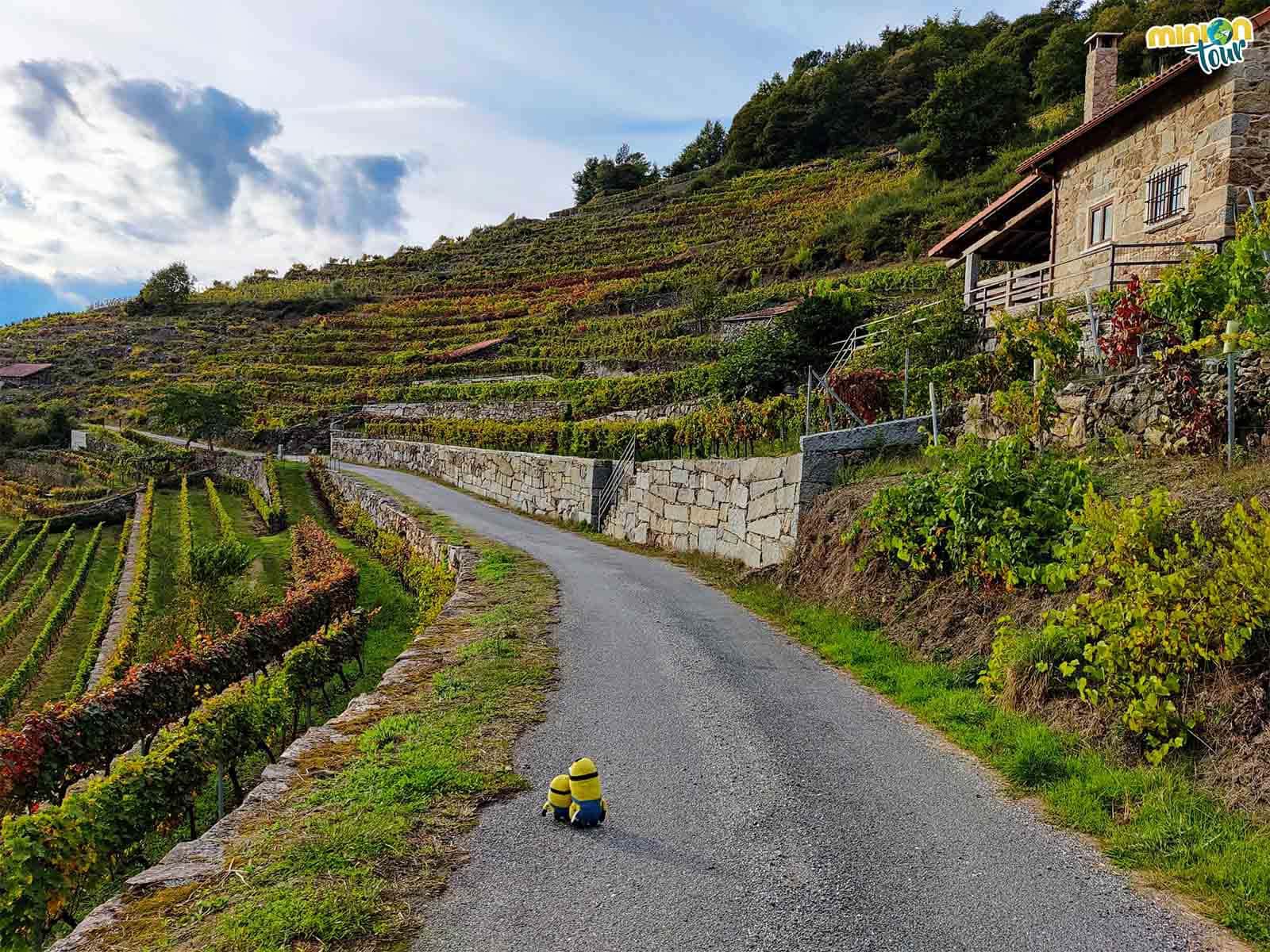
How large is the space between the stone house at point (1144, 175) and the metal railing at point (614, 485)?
25.6 feet

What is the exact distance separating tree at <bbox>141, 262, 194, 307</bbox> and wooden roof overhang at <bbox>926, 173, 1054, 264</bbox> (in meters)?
76.4

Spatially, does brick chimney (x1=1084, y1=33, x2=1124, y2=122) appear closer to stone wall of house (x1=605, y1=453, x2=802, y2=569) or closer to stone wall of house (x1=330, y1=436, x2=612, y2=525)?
stone wall of house (x1=605, y1=453, x2=802, y2=569)

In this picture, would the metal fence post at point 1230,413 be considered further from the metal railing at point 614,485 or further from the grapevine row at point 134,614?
the grapevine row at point 134,614

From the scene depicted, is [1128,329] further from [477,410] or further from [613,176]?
[613,176]

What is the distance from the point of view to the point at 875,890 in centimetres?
356

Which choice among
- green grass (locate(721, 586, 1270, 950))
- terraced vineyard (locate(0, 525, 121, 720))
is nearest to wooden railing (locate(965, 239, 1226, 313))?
green grass (locate(721, 586, 1270, 950))

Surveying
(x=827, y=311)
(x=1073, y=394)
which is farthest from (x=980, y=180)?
(x=1073, y=394)

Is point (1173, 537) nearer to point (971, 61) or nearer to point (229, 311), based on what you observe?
point (971, 61)

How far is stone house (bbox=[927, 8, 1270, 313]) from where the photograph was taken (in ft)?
40.9

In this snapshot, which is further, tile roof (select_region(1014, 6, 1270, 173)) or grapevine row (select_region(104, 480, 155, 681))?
grapevine row (select_region(104, 480, 155, 681))

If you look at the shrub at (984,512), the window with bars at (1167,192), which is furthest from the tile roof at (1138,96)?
the shrub at (984,512)

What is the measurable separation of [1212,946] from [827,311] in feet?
55.8

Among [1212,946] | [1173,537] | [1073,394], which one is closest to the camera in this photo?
[1212,946]

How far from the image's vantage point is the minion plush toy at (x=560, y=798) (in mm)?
4121
